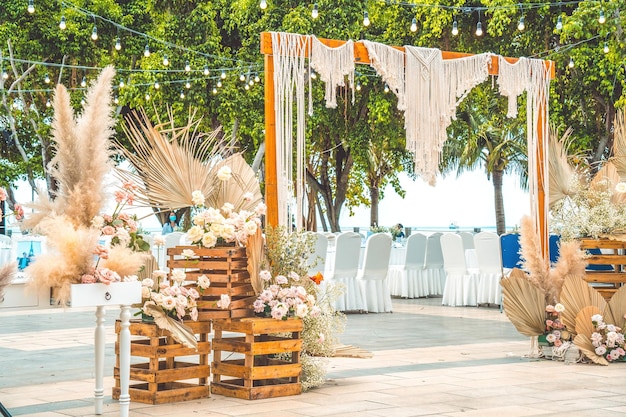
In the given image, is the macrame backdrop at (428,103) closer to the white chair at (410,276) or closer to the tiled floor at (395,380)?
the tiled floor at (395,380)

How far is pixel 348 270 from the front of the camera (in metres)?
10.9

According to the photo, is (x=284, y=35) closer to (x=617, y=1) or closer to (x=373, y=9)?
(x=617, y=1)

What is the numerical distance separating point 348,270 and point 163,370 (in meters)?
5.56

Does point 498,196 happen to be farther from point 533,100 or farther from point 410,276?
point 533,100

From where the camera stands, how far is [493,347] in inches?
311

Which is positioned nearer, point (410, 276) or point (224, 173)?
point (224, 173)

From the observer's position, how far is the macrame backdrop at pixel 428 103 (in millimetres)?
7363

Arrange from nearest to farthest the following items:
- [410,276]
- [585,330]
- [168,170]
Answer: [168,170], [585,330], [410,276]

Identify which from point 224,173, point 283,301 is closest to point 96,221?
point 224,173

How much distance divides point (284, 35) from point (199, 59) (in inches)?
453

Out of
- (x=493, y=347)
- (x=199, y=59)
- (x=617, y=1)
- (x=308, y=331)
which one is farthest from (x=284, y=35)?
(x=199, y=59)

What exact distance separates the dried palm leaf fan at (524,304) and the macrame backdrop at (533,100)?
0.67 m

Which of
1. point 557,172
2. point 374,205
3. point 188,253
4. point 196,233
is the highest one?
point 374,205

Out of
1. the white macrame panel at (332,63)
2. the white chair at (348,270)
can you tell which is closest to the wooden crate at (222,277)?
the white macrame panel at (332,63)
